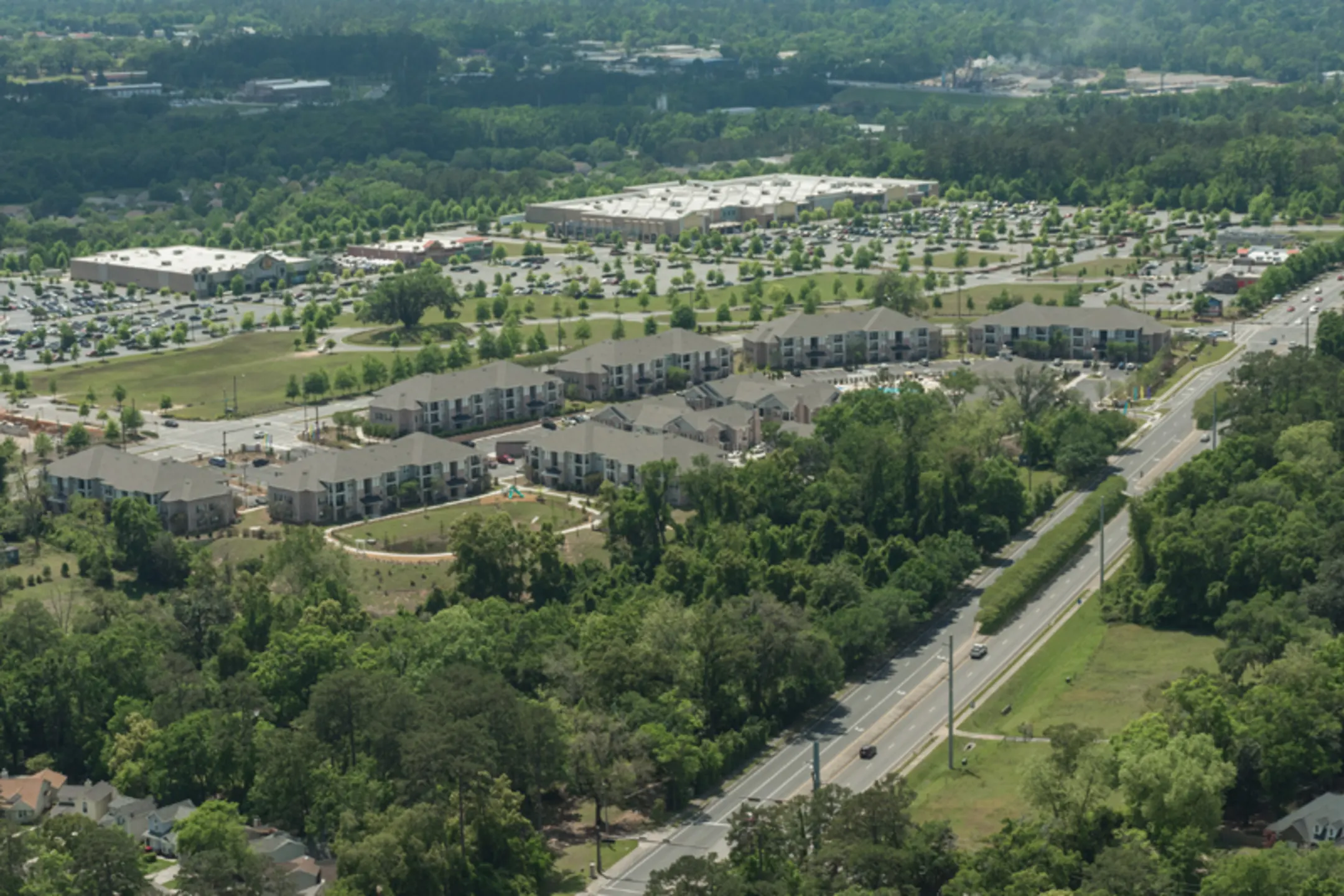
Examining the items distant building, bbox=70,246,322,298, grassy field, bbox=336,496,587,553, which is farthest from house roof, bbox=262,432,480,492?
distant building, bbox=70,246,322,298

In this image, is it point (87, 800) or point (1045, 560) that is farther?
point (1045, 560)

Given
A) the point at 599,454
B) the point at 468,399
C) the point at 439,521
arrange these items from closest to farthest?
the point at 439,521
the point at 599,454
the point at 468,399

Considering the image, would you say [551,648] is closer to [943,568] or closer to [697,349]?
[943,568]

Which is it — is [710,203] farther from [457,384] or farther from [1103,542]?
[1103,542]

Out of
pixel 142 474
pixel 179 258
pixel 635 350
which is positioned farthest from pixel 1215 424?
pixel 179 258

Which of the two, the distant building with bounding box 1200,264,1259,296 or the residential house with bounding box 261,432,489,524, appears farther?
the distant building with bounding box 1200,264,1259,296

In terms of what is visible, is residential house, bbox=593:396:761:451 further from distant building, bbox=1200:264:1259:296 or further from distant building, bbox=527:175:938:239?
distant building, bbox=527:175:938:239
